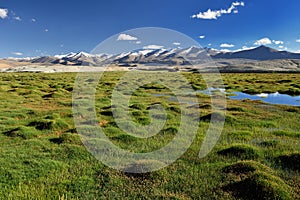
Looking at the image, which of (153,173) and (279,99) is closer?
(153,173)

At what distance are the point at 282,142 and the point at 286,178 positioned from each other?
4.83 metres

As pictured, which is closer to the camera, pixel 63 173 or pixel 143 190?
pixel 143 190

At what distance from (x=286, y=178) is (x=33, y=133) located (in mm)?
13648

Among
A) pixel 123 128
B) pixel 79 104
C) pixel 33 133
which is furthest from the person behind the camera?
pixel 79 104

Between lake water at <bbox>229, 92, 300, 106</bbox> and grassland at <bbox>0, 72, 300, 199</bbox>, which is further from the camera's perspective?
lake water at <bbox>229, 92, 300, 106</bbox>

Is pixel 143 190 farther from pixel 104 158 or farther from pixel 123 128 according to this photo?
pixel 123 128

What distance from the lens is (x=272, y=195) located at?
802cm

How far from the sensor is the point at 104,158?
11.6m

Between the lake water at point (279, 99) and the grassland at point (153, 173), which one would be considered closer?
the grassland at point (153, 173)

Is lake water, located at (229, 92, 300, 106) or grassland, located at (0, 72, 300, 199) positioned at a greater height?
grassland, located at (0, 72, 300, 199)

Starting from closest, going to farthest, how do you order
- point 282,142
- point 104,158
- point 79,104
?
point 104,158 → point 282,142 → point 79,104

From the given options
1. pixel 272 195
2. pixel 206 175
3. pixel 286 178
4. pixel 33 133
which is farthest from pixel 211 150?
pixel 33 133

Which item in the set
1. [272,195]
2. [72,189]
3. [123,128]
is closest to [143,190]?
[72,189]

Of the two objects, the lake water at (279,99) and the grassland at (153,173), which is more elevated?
the grassland at (153,173)
